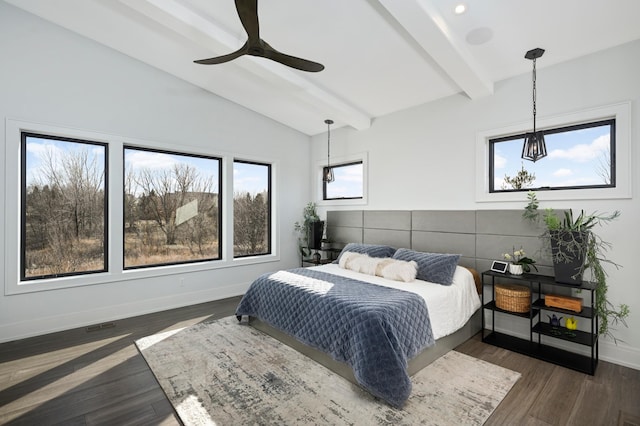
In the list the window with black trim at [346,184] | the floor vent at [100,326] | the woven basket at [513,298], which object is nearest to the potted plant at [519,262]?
the woven basket at [513,298]

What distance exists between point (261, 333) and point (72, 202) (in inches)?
110

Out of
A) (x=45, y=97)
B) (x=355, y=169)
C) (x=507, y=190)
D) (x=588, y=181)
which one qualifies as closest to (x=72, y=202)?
(x=45, y=97)

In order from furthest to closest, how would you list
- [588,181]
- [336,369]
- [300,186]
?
[300,186] < [588,181] < [336,369]

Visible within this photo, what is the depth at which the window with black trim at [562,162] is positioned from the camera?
10.0 ft

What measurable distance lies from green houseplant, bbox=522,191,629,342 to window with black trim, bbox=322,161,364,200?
9.17 ft

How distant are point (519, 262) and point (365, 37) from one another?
2.81 metres

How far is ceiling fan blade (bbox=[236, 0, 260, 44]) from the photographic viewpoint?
1957 millimetres

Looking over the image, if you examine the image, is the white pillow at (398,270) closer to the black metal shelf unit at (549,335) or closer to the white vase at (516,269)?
the black metal shelf unit at (549,335)

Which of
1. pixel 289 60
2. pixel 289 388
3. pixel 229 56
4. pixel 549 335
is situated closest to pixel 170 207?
pixel 229 56

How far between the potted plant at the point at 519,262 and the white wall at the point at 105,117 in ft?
12.1

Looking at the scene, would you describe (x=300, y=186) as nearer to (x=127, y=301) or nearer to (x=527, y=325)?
(x=127, y=301)

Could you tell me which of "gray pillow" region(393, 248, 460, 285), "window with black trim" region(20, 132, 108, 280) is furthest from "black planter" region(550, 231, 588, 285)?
"window with black trim" region(20, 132, 108, 280)

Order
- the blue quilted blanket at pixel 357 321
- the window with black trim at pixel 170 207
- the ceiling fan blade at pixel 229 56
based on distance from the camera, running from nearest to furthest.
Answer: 1. the blue quilted blanket at pixel 357 321
2. the ceiling fan blade at pixel 229 56
3. the window with black trim at pixel 170 207

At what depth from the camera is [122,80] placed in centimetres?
397
